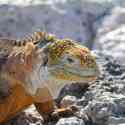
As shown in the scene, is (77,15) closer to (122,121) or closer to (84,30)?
(84,30)

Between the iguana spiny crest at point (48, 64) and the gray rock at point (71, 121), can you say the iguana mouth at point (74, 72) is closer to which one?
the iguana spiny crest at point (48, 64)

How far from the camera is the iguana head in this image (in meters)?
4.32

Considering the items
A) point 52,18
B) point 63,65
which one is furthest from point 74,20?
point 63,65

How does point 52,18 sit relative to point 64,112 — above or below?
above

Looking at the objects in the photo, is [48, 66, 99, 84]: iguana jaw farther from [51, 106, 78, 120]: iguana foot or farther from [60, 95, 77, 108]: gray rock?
[60, 95, 77, 108]: gray rock

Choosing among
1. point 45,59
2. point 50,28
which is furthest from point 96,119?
point 50,28

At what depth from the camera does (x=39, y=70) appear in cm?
452

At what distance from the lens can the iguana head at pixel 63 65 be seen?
4.32 metres

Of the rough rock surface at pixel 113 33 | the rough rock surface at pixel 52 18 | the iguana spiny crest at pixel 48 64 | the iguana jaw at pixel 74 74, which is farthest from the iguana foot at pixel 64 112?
the rough rock surface at pixel 52 18

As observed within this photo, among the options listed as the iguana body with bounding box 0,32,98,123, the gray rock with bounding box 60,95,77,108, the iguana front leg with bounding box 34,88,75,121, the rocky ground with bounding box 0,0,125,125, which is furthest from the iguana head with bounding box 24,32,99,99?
the rocky ground with bounding box 0,0,125,125

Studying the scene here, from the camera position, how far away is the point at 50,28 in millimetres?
11070

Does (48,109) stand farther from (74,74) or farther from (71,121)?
(74,74)

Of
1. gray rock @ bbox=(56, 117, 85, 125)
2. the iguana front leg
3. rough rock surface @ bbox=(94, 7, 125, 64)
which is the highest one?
rough rock surface @ bbox=(94, 7, 125, 64)

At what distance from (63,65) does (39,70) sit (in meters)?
0.24
